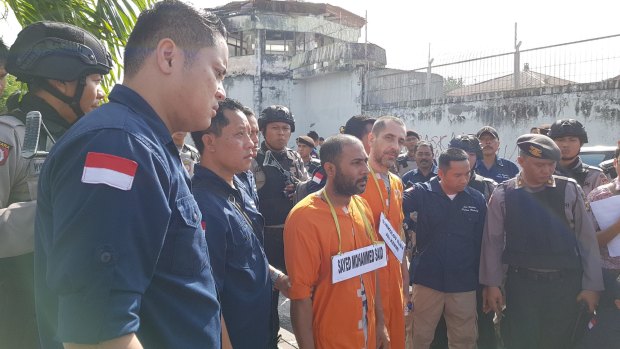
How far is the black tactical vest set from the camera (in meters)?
3.64

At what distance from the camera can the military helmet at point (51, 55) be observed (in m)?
2.10

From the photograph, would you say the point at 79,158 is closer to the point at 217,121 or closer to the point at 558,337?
the point at 217,121

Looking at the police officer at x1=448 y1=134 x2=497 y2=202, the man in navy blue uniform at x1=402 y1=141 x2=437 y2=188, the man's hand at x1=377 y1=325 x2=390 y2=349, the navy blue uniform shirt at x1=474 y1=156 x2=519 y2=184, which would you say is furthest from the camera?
the navy blue uniform shirt at x1=474 y1=156 x2=519 y2=184

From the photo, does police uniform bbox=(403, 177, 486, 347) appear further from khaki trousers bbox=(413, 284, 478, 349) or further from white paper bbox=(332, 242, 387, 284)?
white paper bbox=(332, 242, 387, 284)

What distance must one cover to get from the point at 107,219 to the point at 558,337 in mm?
3622

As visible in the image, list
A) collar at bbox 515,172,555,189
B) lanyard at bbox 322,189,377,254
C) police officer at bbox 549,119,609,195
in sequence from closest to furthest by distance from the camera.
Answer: lanyard at bbox 322,189,377,254 < collar at bbox 515,172,555,189 < police officer at bbox 549,119,609,195

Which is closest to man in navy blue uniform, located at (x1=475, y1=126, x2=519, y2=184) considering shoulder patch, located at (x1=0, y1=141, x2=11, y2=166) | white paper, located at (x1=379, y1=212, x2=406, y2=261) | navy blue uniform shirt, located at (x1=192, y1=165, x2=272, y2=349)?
white paper, located at (x1=379, y1=212, x2=406, y2=261)

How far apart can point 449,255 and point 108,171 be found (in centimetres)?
350

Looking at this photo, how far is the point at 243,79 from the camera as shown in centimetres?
2166

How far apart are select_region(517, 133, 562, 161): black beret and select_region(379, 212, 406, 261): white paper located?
1.19 m

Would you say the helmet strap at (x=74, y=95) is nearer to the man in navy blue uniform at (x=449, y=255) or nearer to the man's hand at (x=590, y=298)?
the man in navy blue uniform at (x=449, y=255)

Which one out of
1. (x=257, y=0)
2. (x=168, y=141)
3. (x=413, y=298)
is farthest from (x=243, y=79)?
(x=168, y=141)

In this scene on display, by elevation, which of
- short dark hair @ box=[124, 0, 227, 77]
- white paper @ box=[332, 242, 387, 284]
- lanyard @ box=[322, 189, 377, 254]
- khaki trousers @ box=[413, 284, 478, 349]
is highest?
short dark hair @ box=[124, 0, 227, 77]

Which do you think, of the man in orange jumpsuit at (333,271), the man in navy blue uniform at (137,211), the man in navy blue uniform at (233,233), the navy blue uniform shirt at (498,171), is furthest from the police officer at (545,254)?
the man in navy blue uniform at (137,211)
